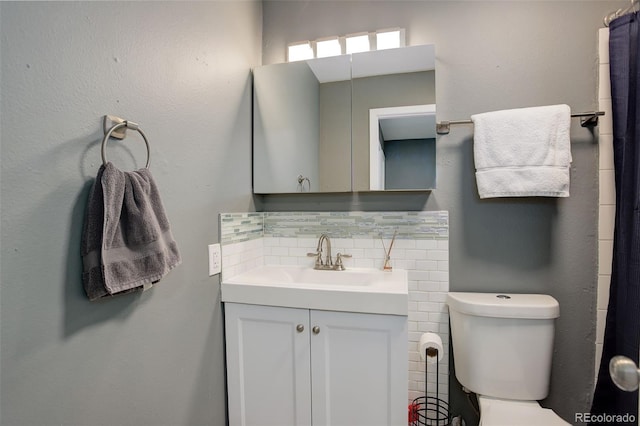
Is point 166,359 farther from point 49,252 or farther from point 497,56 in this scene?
point 497,56

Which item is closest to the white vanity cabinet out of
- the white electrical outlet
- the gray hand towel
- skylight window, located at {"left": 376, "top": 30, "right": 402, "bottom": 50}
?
the white electrical outlet

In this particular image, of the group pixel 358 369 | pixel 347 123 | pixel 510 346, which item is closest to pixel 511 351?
pixel 510 346

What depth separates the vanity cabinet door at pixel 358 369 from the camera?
1.12 m

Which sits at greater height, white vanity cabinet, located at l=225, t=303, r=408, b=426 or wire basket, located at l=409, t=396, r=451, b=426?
white vanity cabinet, located at l=225, t=303, r=408, b=426

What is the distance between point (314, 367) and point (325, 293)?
1.00 feet

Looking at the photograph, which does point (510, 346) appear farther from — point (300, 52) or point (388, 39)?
point (300, 52)

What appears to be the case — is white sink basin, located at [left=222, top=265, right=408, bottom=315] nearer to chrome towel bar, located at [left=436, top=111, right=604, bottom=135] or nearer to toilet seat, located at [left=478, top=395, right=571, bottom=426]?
toilet seat, located at [left=478, top=395, right=571, bottom=426]

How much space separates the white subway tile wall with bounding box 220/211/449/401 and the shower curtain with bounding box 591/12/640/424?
Result: 62 centimetres

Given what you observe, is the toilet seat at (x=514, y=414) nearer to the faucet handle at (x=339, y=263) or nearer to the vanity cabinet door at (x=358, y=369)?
the vanity cabinet door at (x=358, y=369)

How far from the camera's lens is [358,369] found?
1162mm

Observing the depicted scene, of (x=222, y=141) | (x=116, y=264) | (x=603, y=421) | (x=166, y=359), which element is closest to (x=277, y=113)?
(x=222, y=141)

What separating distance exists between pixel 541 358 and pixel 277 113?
1.63 metres

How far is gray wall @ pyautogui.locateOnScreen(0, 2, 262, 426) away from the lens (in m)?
0.62

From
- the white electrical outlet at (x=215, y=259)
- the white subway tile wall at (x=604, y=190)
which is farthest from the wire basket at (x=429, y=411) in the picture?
the white electrical outlet at (x=215, y=259)
